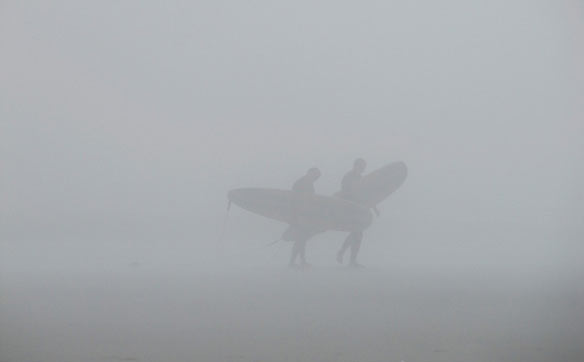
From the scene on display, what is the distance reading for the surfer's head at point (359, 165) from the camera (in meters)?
4.20

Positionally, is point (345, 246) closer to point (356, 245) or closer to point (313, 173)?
point (356, 245)

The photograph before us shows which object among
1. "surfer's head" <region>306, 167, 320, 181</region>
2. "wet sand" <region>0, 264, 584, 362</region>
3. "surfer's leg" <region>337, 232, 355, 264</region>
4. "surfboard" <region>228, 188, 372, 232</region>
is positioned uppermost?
"surfer's head" <region>306, 167, 320, 181</region>

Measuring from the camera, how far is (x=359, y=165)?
4.25 meters

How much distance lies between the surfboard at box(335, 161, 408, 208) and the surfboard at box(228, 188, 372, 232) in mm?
63

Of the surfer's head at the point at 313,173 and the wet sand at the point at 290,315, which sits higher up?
the surfer's head at the point at 313,173

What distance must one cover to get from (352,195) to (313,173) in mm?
332

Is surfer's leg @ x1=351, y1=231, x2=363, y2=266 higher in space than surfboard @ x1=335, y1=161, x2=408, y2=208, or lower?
lower

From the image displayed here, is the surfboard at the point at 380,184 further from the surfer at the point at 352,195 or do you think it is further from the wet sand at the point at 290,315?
the wet sand at the point at 290,315

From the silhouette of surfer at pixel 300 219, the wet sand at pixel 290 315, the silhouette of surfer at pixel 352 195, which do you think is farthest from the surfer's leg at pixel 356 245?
the silhouette of surfer at pixel 300 219

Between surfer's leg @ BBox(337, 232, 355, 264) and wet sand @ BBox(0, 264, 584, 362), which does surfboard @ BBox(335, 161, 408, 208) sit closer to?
surfer's leg @ BBox(337, 232, 355, 264)

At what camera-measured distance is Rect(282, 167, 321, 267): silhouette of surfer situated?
166 inches

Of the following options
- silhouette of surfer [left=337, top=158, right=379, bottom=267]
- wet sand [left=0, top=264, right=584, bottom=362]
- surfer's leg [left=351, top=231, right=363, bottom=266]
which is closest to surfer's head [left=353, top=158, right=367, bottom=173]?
silhouette of surfer [left=337, top=158, right=379, bottom=267]

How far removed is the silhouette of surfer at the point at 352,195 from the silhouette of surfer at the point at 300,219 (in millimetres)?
203

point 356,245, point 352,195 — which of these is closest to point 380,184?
point 352,195
